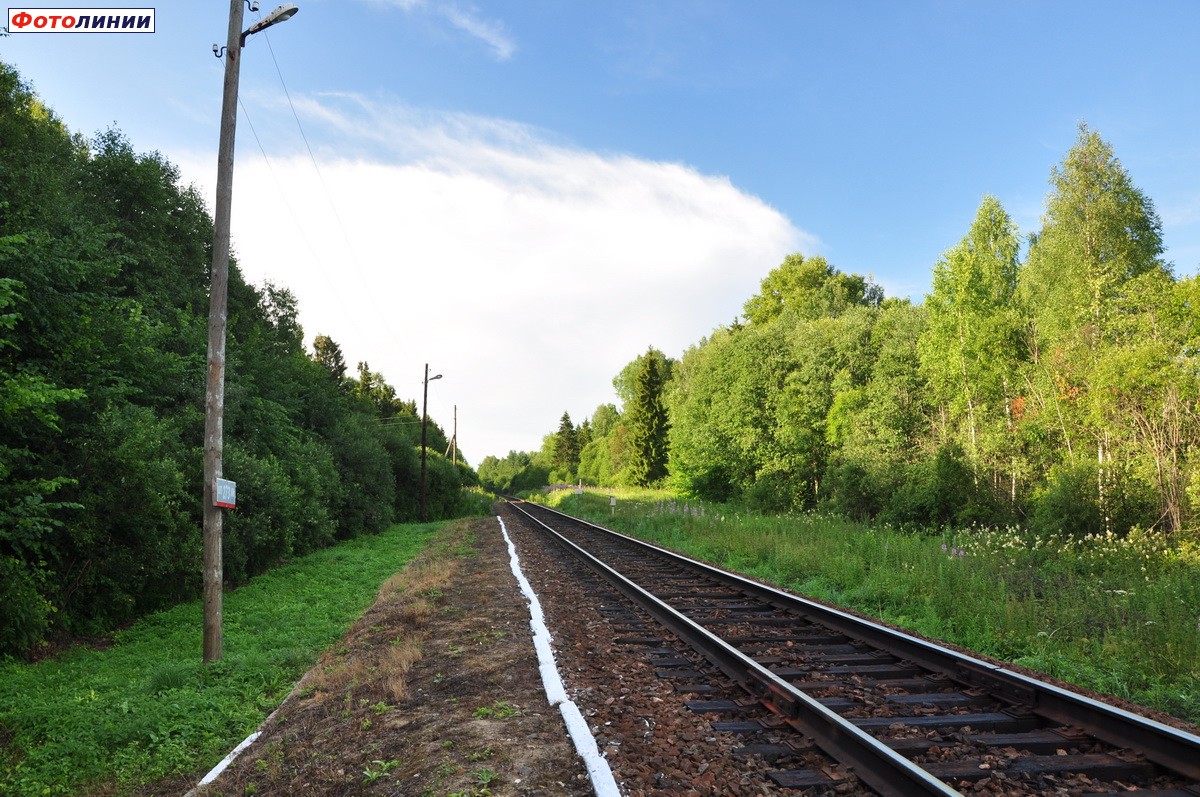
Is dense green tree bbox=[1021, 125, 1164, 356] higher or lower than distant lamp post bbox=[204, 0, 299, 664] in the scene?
higher

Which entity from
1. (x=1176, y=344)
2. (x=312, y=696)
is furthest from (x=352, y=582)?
(x=1176, y=344)

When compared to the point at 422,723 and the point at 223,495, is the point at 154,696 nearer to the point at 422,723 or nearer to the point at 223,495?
the point at 223,495

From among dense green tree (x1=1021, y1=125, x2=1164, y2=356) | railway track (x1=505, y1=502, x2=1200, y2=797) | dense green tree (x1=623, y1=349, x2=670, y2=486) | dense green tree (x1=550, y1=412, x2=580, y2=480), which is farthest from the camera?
dense green tree (x1=550, y1=412, x2=580, y2=480)

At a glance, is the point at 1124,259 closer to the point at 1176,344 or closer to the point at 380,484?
the point at 1176,344

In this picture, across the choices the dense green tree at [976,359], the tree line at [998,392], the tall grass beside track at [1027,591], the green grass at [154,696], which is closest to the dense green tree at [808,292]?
the tree line at [998,392]

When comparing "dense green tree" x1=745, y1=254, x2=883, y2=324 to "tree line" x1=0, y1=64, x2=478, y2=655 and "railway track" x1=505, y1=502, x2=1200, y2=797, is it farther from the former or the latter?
"railway track" x1=505, y1=502, x2=1200, y2=797

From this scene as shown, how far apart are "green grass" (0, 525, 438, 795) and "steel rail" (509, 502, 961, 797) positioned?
429 centimetres

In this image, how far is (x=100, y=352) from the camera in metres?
11.8

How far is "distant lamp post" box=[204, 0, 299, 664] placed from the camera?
808 centimetres

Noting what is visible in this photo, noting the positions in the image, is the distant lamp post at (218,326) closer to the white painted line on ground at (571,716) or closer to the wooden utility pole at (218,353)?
the wooden utility pole at (218,353)

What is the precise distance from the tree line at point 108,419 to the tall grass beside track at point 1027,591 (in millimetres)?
10256

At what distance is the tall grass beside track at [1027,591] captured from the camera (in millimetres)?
6172

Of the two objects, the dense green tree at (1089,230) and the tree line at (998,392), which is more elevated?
the dense green tree at (1089,230)

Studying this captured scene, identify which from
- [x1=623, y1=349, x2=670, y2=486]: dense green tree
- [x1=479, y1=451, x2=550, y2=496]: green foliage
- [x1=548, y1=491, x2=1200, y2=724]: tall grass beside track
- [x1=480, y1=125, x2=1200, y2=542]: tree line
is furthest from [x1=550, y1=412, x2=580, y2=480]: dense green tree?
[x1=548, y1=491, x2=1200, y2=724]: tall grass beside track
